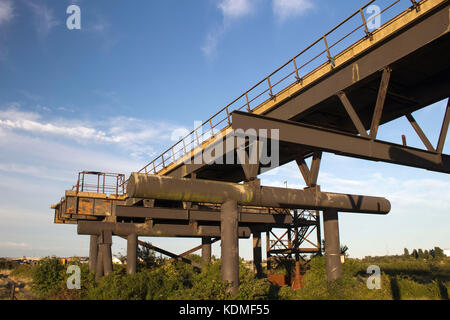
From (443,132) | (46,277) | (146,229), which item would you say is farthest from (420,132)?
(46,277)

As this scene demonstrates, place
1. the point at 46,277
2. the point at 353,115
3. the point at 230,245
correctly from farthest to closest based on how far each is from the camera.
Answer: the point at 46,277 < the point at 230,245 < the point at 353,115

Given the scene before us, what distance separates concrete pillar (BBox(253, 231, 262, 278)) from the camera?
28.3 m

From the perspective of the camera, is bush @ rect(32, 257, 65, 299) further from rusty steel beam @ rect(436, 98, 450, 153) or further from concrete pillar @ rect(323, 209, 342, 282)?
rusty steel beam @ rect(436, 98, 450, 153)

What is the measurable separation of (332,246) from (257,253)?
1300 cm

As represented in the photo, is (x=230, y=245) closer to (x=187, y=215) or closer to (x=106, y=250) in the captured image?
(x=187, y=215)

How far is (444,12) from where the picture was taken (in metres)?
9.36

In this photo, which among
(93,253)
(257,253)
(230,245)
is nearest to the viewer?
(230,245)

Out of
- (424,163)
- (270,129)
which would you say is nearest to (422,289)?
(424,163)

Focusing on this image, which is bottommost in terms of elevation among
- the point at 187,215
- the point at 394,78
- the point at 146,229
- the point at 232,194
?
the point at 146,229

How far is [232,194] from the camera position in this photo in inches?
484

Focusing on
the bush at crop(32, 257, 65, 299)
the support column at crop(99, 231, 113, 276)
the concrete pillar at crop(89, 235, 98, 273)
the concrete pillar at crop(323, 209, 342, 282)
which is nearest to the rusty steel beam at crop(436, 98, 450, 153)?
the concrete pillar at crop(323, 209, 342, 282)

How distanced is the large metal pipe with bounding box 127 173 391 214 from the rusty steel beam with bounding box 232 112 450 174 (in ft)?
7.07
